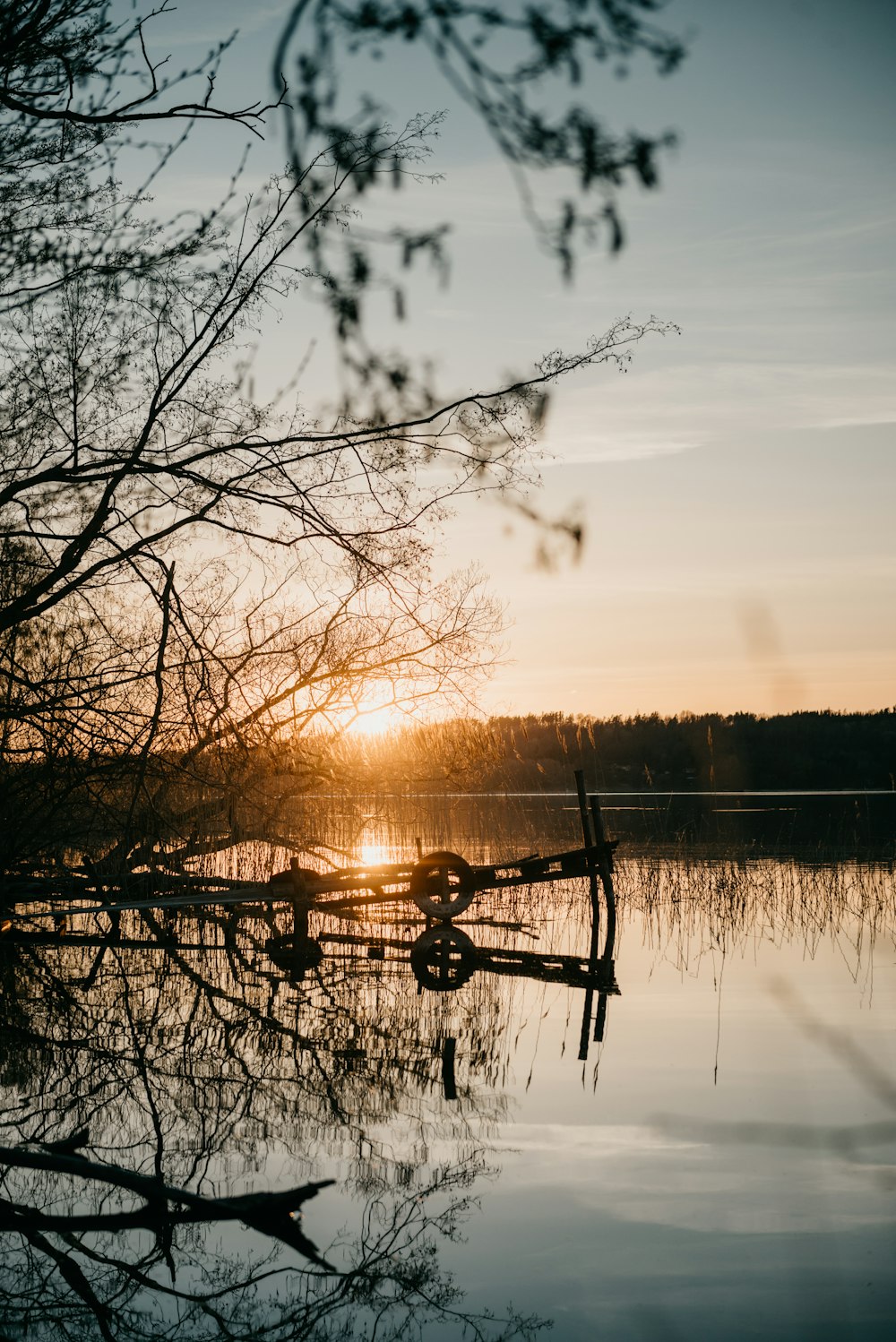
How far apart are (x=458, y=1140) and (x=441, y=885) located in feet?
27.6

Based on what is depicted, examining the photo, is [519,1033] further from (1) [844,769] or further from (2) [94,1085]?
(1) [844,769]

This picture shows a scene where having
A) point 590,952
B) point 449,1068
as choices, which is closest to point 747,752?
point 590,952

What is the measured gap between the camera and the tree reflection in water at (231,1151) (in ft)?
16.1

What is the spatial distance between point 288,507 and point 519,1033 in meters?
4.79

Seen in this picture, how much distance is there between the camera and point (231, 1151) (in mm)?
6727

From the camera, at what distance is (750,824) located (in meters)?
37.0

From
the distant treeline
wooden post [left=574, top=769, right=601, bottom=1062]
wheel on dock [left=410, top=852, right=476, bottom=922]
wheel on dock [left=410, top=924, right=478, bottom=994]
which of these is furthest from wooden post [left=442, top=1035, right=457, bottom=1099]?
the distant treeline

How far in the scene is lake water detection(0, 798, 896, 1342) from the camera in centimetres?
500

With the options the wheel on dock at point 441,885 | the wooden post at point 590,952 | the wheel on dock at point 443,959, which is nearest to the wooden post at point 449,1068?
the wooden post at point 590,952

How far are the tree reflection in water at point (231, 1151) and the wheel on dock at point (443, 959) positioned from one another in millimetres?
448

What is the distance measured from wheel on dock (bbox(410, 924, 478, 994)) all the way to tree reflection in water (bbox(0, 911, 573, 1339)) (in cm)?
45

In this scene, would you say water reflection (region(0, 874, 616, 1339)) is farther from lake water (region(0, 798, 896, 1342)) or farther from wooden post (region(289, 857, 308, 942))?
wooden post (region(289, 857, 308, 942))

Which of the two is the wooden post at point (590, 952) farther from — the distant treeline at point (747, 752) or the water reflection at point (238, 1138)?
the distant treeline at point (747, 752)

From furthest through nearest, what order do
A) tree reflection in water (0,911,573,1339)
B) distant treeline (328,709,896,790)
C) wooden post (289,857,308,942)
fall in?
distant treeline (328,709,896,790) < wooden post (289,857,308,942) < tree reflection in water (0,911,573,1339)
